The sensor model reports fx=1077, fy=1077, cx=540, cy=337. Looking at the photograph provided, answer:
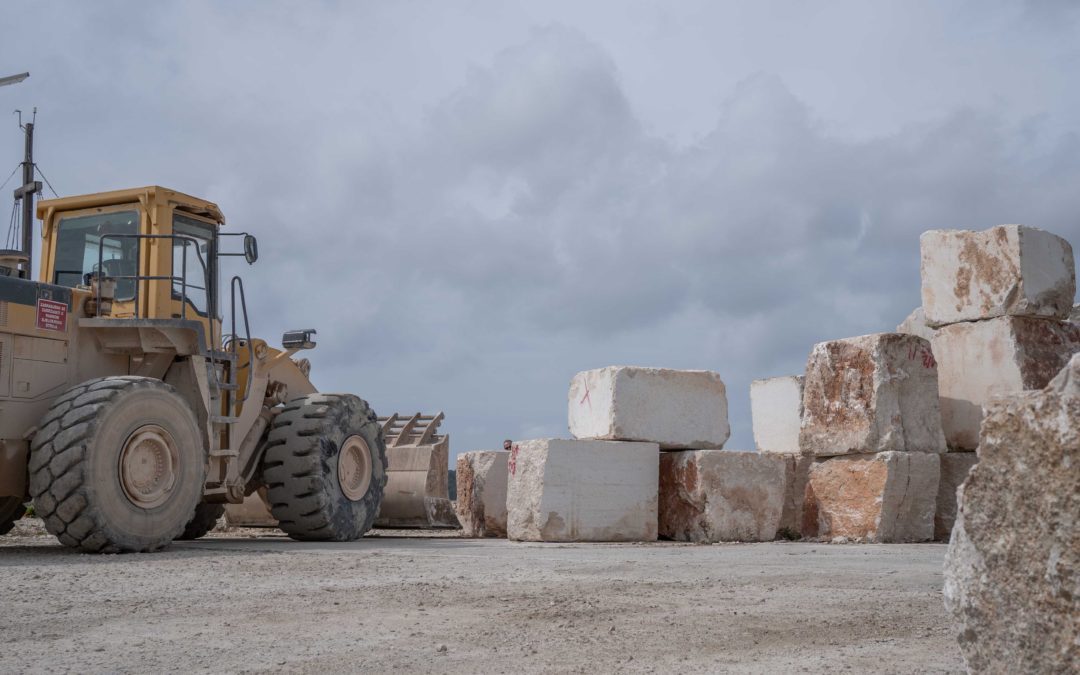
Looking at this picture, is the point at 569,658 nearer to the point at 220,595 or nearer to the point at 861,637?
the point at 861,637

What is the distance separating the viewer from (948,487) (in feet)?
31.6

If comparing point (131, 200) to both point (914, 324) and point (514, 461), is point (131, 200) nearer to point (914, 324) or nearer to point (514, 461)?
point (514, 461)

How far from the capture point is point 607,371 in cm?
961

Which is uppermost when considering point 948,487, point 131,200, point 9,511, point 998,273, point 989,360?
point 131,200

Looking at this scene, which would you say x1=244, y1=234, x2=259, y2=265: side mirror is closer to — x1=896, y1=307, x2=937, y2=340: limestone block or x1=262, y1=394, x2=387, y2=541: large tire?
x1=262, y1=394, x2=387, y2=541: large tire

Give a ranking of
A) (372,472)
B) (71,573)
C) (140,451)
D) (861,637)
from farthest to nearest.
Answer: (372,472), (140,451), (71,573), (861,637)

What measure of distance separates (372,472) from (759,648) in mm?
6810

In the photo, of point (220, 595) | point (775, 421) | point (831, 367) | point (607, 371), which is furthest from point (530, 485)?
point (220, 595)

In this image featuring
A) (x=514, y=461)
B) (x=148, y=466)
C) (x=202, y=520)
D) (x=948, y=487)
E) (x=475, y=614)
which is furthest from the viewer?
(x=202, y=520)

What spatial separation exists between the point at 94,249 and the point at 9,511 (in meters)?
2.53

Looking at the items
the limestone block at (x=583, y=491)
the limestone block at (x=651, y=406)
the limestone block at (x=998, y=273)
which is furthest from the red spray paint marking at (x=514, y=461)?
the limestone block at (x=998, y=273)

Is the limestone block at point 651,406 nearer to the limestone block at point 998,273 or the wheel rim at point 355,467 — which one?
the wheel rim at point 355,467

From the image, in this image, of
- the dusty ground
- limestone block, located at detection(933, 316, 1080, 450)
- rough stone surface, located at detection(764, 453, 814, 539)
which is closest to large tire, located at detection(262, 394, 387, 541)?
the dusty ground

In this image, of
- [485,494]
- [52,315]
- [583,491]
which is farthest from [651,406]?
[52,315]
